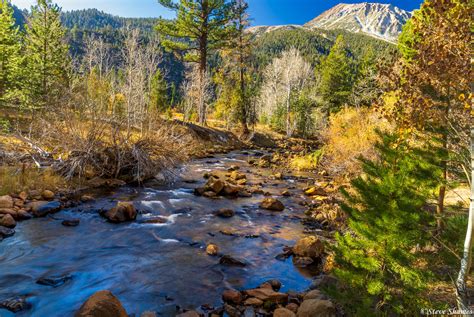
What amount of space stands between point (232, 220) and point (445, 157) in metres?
6.68

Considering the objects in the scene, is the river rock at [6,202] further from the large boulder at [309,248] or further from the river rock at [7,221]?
the large boulder at [309,248]

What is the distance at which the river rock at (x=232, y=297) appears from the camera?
19.3 ft

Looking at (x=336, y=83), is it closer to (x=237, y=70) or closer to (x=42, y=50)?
(x=237, y=70)

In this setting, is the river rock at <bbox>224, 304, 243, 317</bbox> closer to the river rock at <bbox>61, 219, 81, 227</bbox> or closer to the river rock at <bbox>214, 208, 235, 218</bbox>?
the river rock at <bbox>214, 208, 235, 218</bbox>

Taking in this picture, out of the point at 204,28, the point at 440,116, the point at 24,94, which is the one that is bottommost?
the point at 440,116

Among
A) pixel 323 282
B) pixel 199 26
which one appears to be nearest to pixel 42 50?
pixel 199 26

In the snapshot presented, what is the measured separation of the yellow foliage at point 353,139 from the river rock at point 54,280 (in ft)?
36.0

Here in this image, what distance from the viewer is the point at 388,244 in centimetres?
462

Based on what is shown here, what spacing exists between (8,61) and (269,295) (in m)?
25.2

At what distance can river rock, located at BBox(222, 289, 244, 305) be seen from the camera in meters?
5.89

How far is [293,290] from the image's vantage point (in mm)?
6574

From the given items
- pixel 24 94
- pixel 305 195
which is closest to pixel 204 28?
pixel 24 94

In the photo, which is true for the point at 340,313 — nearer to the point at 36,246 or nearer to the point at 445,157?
the point at 445,157

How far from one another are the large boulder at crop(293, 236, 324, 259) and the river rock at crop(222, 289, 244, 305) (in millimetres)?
2667
